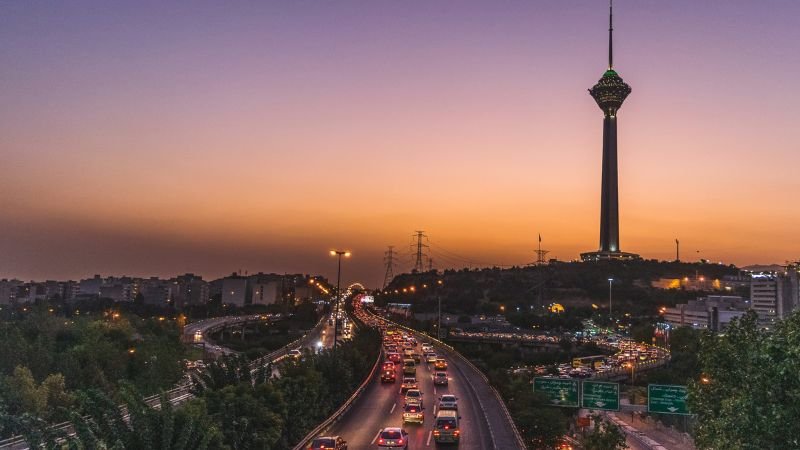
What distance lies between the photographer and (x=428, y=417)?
36.1 metres

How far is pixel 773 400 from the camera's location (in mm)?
12227

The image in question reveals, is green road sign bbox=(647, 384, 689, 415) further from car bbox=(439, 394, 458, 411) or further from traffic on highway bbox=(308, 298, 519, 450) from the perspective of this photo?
car bbox=(439, 394, 458, 411)

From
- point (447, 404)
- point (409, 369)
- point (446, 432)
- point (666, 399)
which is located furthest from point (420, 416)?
point (409, 369)

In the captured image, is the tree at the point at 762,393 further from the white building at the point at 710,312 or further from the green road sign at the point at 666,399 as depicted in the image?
the white building at the point at 710,312

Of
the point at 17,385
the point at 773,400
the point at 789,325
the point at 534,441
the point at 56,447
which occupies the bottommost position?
the point at 534,441

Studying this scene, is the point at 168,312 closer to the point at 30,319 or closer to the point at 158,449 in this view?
the point at 30,319

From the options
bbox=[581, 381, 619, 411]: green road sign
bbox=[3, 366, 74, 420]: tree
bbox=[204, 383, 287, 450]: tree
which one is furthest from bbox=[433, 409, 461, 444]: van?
bbox=[3, 366, 74, 420]: tree

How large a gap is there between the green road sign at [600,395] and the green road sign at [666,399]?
223 centimetres

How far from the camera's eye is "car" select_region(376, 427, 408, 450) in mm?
25875

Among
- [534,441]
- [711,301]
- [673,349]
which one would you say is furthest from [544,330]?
[534,441]

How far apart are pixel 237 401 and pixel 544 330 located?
112392 mm

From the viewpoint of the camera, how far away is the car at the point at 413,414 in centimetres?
3325

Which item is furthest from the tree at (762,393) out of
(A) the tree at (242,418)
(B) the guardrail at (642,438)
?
(B) the guardrail at (642,438)

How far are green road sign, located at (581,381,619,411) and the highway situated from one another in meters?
4.54
